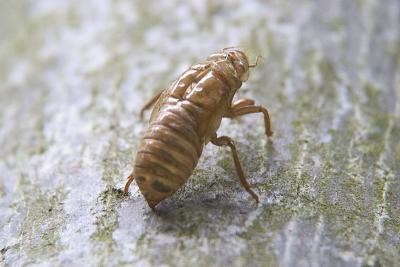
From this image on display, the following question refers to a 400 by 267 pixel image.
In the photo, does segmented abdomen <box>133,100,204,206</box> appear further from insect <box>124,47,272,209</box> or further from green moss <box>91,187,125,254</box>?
green moss <box>91,187,125,254</box>

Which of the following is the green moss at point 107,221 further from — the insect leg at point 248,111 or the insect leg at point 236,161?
the insect leg at point 248,111

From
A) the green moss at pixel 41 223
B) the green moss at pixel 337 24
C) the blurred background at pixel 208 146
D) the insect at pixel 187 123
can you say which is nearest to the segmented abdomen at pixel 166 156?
the insect at pixel 187 123

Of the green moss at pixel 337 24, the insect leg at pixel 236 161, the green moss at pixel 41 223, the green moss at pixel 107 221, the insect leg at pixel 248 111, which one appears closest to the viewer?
the green moss at pixel 107 221

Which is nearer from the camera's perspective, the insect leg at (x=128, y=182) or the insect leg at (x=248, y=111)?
the insect leg at (x=128, y=182)

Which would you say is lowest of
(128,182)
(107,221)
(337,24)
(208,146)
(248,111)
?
(107,221)

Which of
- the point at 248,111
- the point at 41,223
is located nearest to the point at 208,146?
the point at 248,111

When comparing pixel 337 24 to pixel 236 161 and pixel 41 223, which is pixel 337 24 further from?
pixel 41 223
